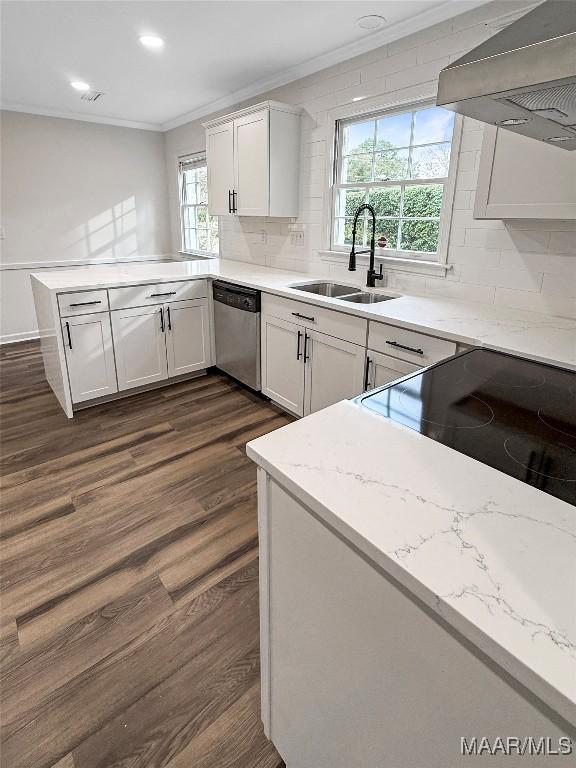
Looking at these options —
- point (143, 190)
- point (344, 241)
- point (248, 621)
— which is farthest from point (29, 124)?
point (248, 621)

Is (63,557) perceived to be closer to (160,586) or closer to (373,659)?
(160,586)

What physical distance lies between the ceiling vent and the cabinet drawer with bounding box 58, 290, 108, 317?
7.53 ft

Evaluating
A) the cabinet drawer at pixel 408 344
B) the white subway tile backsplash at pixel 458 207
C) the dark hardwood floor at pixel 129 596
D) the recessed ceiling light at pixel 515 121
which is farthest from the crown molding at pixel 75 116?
the recessed ceiling light at pixel 515 121

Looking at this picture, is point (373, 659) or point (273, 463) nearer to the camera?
point (373, 659)

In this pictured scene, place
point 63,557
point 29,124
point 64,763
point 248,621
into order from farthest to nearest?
1. point 29,124
2. point 63,557
3. point 248,621
4. point 64,763

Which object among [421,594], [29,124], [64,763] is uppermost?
[29,124]

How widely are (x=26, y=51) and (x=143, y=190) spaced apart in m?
2.44

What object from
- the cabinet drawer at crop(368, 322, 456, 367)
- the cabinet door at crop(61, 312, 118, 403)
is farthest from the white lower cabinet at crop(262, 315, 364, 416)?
the cabinet door at crop(61, 312, 118, 403)

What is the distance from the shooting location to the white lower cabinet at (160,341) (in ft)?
10.8

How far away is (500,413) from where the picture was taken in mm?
1118

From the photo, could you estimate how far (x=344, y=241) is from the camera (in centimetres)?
333

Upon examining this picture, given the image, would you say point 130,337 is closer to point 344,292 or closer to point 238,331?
point 238,331

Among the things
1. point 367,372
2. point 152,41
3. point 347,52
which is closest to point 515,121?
point 367,372

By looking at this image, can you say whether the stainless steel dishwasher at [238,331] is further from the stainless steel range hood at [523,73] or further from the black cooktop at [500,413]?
the stainless steel range hood at [523,73]
